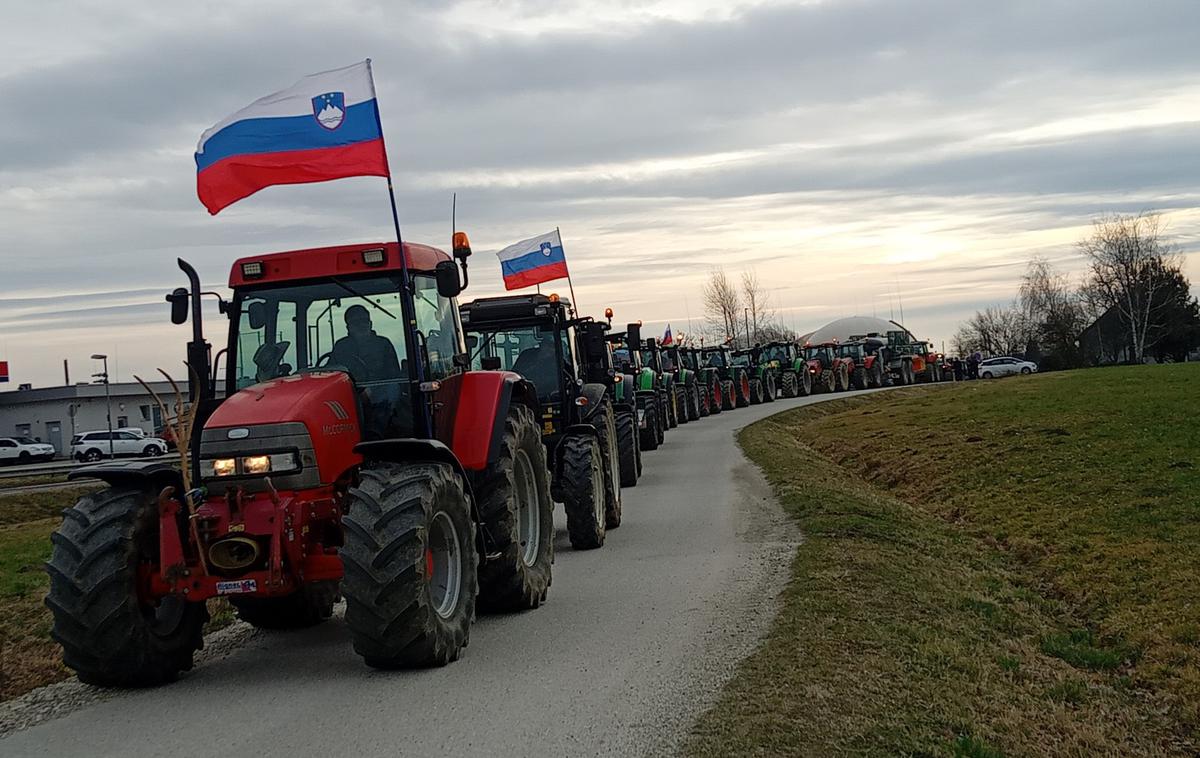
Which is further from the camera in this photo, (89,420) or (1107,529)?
(89,420)

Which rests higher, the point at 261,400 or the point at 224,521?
the point at 261,400

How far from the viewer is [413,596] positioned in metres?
7.14

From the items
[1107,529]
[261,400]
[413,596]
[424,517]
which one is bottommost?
[1107,529]

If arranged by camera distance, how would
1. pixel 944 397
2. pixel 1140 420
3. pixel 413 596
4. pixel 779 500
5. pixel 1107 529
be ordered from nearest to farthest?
pixel 413 596 → pixel 1107 529 → pixel 779 500 → pixel 1140 420 → pixel 944 397

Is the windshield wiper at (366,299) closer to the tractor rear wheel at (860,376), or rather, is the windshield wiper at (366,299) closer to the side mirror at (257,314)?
the side mirror at (257,314)

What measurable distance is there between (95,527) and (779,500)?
10473mm

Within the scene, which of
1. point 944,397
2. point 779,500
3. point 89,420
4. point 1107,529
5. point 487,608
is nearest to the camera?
point 487,608

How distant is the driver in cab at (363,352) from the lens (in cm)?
848

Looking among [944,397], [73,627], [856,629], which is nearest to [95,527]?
[73,627]

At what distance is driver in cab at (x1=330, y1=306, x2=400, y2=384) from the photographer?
848cm

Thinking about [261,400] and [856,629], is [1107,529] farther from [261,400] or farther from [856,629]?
[261,400]

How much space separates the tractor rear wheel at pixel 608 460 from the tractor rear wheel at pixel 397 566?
656 centimetres

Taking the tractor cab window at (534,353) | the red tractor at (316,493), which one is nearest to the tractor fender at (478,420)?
the red tractor at (316,493)

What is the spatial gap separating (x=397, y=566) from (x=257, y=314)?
2.57 metres
